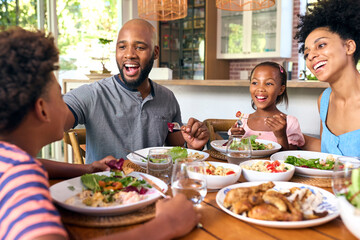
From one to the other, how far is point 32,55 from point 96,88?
1123 millimetres

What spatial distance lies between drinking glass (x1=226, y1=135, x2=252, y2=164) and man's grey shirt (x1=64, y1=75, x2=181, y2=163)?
2.51ft

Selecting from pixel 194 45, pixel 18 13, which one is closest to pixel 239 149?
pixel 18 13

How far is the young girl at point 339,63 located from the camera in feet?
5.57

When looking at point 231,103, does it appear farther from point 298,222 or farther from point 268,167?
point 298,222

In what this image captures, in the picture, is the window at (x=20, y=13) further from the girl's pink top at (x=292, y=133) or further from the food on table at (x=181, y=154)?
the food on table at (x=181, y=154)

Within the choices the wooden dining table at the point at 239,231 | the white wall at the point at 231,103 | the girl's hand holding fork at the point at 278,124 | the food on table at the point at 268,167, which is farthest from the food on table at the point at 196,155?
the white wall at the point at 231,103

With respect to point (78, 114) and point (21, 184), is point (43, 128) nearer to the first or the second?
point (21, 184)

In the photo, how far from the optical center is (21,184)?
2.21ft

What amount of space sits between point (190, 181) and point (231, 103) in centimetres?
253

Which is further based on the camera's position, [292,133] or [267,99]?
[267,99]

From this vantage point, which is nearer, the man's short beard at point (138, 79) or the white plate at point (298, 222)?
the white plate at point (298, 222)

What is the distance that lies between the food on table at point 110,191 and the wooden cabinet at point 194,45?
5487 mm

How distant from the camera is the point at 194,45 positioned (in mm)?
6641

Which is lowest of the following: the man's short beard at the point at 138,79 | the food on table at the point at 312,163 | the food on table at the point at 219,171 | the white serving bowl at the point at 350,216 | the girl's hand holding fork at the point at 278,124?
the food on table at the point at 312,163
